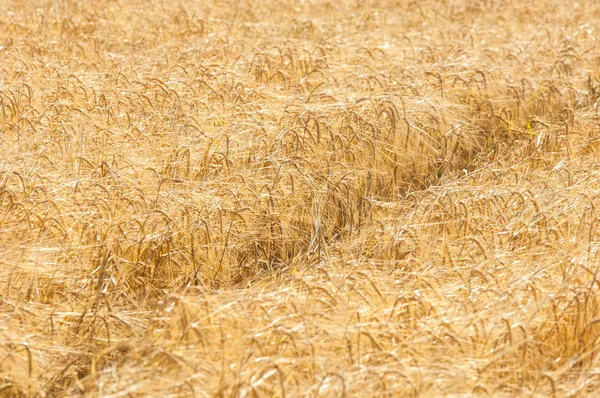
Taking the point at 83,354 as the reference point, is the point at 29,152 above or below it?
above

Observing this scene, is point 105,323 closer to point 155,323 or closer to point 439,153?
point 155,323

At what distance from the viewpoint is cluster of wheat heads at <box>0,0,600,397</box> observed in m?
2.67

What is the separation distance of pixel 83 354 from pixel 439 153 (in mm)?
2690

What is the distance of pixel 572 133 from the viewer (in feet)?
16.6

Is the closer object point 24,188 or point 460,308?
point 460,308

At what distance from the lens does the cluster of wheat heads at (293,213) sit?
2.67 meters

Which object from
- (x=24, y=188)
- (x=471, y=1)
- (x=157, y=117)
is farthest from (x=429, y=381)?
(x=471, y=1)

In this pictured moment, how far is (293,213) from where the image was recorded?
4.06 m

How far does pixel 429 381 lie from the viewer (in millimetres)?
2502

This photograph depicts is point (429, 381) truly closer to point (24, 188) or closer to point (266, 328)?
point (266, 328)

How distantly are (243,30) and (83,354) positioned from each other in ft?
15.5

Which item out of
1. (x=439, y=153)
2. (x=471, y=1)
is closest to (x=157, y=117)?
(x=439, y=153)

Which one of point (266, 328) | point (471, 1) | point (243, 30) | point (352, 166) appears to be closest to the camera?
point (266, 328)

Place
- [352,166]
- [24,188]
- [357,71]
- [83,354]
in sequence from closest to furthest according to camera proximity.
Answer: [83,354], [24,188], [352,166], [357,71]
